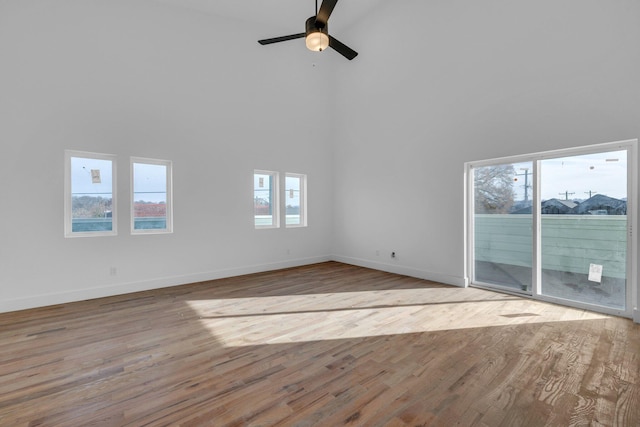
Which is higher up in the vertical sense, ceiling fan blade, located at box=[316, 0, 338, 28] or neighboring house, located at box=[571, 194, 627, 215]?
ceiling fan blade, located at box=[316, 0, 338, 28]

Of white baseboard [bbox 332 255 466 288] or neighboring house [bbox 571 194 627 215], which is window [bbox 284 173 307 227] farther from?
neighboring house [bbox 571 194 627 215]

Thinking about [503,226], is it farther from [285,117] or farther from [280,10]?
[280,10]

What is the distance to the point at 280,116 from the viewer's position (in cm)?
609

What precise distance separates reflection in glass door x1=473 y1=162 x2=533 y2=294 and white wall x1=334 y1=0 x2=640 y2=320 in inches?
11.5

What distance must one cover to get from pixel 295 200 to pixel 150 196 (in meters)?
2.89

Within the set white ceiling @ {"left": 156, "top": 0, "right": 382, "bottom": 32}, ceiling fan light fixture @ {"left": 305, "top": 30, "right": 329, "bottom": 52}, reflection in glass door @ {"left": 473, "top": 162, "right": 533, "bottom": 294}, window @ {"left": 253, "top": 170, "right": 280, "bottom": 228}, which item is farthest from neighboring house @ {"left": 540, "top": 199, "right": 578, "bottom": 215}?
white ceiling @ {"left": 156, "top": 0, "right": 382, "bottom": 32}

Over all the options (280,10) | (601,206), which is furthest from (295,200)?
(601,206)

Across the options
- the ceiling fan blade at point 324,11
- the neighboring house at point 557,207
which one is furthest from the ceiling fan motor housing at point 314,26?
the neighboring house at point 557,207

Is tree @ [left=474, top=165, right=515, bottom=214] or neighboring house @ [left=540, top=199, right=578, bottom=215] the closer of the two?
neighboring house @ [left=540, top=199, right=578, bottom=215]

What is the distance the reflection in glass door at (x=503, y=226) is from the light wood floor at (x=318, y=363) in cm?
52

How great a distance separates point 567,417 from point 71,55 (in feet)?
21.3

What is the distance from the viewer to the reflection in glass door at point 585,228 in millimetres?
3430

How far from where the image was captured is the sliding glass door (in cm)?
343

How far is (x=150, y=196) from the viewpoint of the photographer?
475cm
